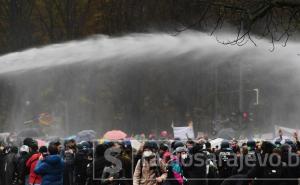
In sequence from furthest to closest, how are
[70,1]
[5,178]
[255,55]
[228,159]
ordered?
[70,1] → [255,55] → [5,178] → [228,159]

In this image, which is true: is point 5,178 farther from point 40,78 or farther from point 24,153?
point 40,78

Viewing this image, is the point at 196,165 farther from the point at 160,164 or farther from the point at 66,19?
the point at 66,19

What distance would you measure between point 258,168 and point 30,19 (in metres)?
→ 39.3

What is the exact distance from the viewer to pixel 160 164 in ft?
59.2

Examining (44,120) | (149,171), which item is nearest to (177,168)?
(149,171)

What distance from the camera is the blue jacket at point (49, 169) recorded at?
60.7 ft

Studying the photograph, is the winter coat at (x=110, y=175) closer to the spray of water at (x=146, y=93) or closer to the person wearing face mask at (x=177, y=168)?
the person wearing face mask at (x=177, y=168)

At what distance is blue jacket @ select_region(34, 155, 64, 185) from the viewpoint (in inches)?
728

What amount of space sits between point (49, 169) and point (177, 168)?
297 cm

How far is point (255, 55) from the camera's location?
138 ft

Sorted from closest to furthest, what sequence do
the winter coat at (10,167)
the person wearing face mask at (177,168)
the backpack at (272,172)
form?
the backpack at (272,172) → the person wearing face mask at (177,168) → the winter coat at (10,167)

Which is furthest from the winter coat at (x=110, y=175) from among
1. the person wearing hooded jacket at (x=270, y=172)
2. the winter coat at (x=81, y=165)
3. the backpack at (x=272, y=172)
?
the backpack at (x=272, y=172)

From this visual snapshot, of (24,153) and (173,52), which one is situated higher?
(173,52)


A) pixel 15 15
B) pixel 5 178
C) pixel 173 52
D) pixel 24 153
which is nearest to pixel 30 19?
pixel 15 15
